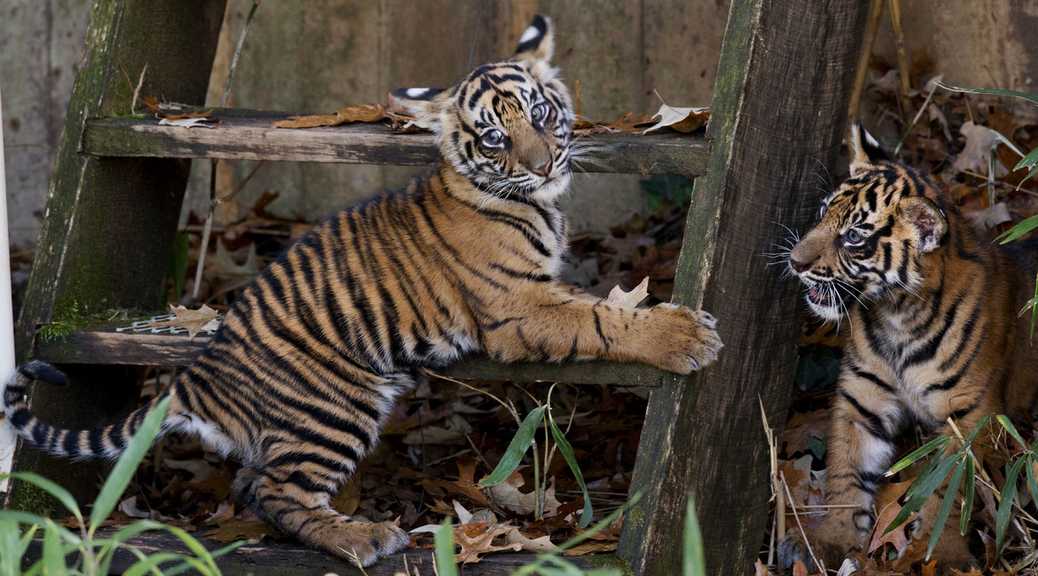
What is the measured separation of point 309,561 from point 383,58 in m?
2.64

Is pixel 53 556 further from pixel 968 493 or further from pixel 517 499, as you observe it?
pixel 968 493

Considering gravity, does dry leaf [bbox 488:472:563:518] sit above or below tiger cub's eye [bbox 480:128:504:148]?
below

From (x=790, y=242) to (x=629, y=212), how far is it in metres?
2.05

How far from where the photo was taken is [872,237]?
3.47 metres

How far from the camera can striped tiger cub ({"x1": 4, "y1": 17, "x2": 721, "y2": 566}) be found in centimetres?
350

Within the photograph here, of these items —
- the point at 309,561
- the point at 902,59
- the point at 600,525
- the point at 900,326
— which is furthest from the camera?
the point at 902,59

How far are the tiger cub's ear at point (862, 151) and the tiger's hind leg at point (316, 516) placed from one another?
162cm

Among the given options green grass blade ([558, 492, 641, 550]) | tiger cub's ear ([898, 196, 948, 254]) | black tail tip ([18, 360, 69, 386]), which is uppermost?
tiger cub's ear ([898, 196, 948, 254])

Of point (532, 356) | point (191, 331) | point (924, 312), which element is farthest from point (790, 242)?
point (191, 331)

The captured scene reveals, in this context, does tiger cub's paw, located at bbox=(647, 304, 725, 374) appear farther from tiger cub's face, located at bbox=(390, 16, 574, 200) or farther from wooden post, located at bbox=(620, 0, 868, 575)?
tiger cub's face, located at bbox=(390, 16, 574, 200)

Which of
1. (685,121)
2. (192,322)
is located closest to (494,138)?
(685,121)

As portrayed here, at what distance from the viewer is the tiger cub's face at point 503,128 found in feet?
11.6

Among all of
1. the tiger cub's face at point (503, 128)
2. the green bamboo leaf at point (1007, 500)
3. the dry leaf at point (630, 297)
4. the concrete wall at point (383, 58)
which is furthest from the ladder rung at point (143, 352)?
the concrete wall at point (383, 58)

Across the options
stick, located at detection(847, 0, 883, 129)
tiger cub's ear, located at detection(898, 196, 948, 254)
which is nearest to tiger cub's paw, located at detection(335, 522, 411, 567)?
tiger cub's ear, located at detection(898, 196, 948, 254)
